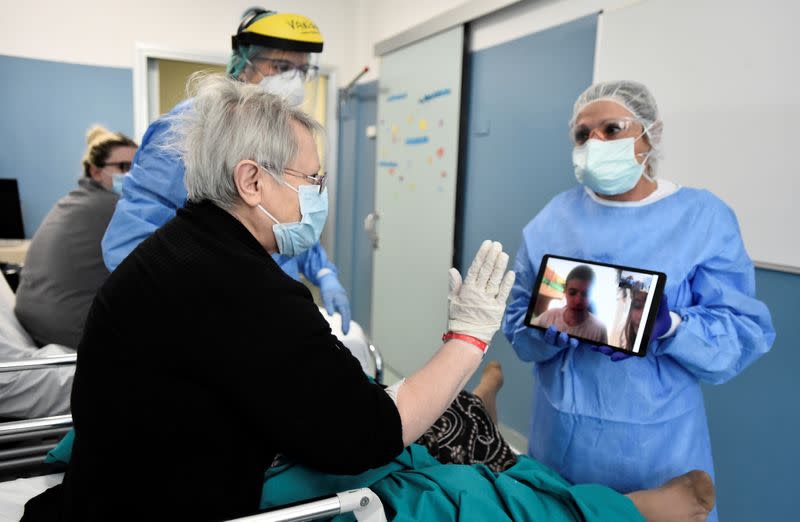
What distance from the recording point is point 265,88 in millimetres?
1418

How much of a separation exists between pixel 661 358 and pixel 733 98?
31.6 inches

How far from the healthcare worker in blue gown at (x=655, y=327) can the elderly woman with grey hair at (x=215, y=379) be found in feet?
1.79

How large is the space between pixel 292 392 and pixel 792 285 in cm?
139

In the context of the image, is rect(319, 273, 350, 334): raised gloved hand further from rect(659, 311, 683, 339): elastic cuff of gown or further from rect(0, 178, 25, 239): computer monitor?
rect(0, 178, 25, 239): computer monitor

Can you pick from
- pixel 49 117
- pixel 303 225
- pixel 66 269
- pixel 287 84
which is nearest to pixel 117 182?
pixel 66 269

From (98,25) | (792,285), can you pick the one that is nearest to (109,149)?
(98,25)

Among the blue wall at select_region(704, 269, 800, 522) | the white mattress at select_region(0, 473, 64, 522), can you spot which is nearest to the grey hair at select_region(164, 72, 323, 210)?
the white mattress at select_region(0, 473, 64, 522)

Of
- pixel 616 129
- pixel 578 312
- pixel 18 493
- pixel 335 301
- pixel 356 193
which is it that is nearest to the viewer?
pixel 18 493

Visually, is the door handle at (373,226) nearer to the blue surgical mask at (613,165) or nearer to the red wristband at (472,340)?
the blue surgical mask at (613,165)

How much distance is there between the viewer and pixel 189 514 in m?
0.84

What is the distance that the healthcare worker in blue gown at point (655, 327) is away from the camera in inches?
48.4

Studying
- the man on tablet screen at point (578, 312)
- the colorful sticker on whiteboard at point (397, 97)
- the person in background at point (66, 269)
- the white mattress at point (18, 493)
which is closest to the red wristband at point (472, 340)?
the man on tablet screen at point (578, 312)

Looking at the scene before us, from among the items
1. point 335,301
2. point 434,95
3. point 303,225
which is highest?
point 434,95

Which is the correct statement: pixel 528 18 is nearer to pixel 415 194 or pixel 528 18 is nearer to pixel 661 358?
pixel 415 194
